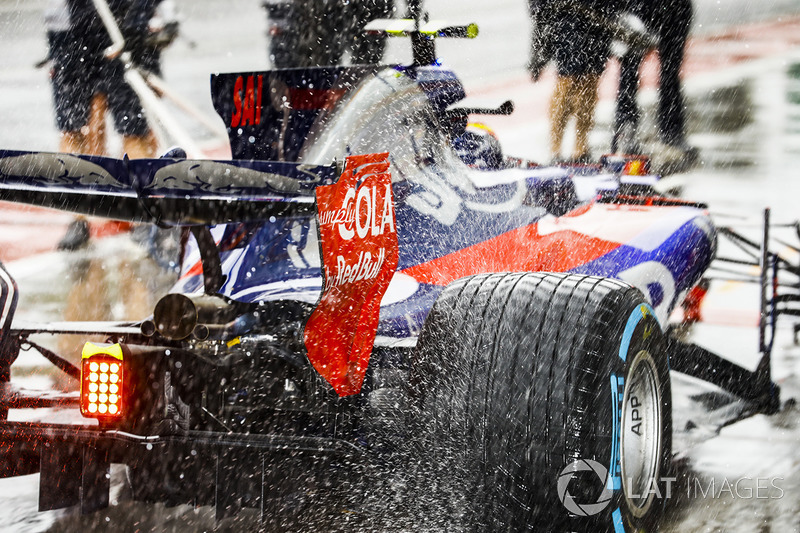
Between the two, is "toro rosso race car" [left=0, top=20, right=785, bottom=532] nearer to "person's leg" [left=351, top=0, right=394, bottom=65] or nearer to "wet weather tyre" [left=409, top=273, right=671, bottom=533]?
"wet weather tyre" [left=409, top=273, right=671, bottom=533]

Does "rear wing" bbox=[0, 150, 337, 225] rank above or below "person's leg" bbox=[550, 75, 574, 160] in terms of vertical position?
below

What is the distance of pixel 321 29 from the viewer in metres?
9.80

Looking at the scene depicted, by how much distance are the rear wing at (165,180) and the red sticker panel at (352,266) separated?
0.24 feet

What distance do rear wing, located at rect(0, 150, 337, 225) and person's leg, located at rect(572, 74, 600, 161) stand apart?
5.82 meters

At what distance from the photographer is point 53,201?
252 centimetres

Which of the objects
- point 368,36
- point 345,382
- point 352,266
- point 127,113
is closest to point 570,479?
point 345,382

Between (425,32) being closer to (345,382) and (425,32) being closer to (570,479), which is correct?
(345,382)

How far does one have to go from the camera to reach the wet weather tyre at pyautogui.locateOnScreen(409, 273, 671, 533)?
7.84ft

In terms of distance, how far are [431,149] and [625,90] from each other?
19.8 feet

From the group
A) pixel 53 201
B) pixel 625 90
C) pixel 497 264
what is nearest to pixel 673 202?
pixel 497 264

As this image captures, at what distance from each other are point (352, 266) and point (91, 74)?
16.5 feet

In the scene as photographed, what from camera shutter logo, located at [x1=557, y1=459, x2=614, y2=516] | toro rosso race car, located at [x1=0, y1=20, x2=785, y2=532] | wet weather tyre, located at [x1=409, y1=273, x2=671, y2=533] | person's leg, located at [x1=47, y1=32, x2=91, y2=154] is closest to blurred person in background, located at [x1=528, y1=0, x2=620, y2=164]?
person's leg, located at [x1=47, y1=32, x2=91, y2=154]

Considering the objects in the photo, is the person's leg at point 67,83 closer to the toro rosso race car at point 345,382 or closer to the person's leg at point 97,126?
the person's leg at point 97,126

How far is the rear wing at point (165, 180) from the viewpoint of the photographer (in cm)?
236
